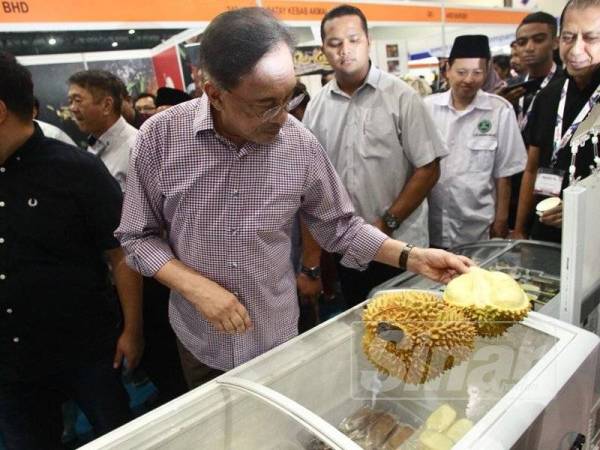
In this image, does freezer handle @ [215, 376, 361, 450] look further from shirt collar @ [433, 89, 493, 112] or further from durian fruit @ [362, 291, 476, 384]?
shirt collar @ [433, 89, 493, 112]

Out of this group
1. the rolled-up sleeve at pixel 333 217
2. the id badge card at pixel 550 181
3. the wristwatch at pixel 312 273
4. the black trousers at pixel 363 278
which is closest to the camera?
the rolled-up sleeve at pixel 333 217

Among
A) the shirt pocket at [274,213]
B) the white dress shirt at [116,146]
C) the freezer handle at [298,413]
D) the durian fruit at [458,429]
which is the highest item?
the white dress shirt at [116,146]

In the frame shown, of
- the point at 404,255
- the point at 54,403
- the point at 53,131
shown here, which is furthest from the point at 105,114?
the point at 404,255

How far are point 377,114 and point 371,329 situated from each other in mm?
1605

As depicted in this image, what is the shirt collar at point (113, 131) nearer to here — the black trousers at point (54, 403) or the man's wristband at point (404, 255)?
the black trousers at point (54, 403)

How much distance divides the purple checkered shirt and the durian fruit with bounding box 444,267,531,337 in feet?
1.45

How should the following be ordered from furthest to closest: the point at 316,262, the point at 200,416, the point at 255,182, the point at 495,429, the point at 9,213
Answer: the point at 316,262 → the point at 9,213 → the point at 255,182 → the point at 200,416 → the point at 495,429

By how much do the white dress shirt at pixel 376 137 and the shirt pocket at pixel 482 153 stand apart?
0.54m

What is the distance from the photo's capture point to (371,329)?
3.48ft

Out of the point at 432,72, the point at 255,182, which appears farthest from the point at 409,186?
the point at 432,72

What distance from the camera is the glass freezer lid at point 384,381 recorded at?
106cm

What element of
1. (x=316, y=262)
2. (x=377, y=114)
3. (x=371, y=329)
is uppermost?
(x=377, y=114)

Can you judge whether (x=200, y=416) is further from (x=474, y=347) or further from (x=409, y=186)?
(x=409, y=186)

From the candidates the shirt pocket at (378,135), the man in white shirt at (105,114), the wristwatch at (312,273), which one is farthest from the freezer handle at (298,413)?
the man in white shirt at (105,114)
